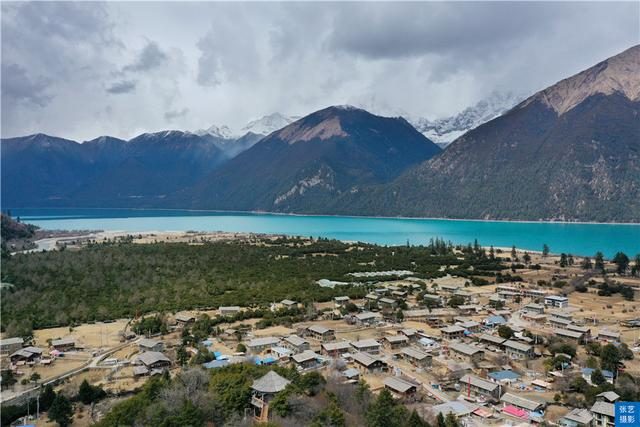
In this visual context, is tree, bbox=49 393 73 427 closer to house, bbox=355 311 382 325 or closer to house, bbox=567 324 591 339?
house, bbox=355 311 382 325

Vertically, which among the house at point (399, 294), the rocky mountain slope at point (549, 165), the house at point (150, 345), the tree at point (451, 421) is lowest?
the house at point (150, 345)

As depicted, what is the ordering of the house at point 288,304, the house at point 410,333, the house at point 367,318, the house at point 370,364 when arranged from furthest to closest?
1. the house at point 288,304
2. the house at point 367,318
3. the house at point 410,333
4. the house at point 370,364

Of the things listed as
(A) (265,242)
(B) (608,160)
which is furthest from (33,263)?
(B) (608,160)

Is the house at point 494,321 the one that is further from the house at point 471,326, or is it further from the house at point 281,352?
the house at point 281,352

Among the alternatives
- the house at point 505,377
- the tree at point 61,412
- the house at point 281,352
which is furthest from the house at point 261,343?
the house at point 505,377

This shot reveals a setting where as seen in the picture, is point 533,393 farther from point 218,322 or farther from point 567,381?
point 218,322

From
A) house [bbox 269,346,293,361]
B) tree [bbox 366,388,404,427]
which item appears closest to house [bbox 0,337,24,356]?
house [bbox 269,346,293,361]
